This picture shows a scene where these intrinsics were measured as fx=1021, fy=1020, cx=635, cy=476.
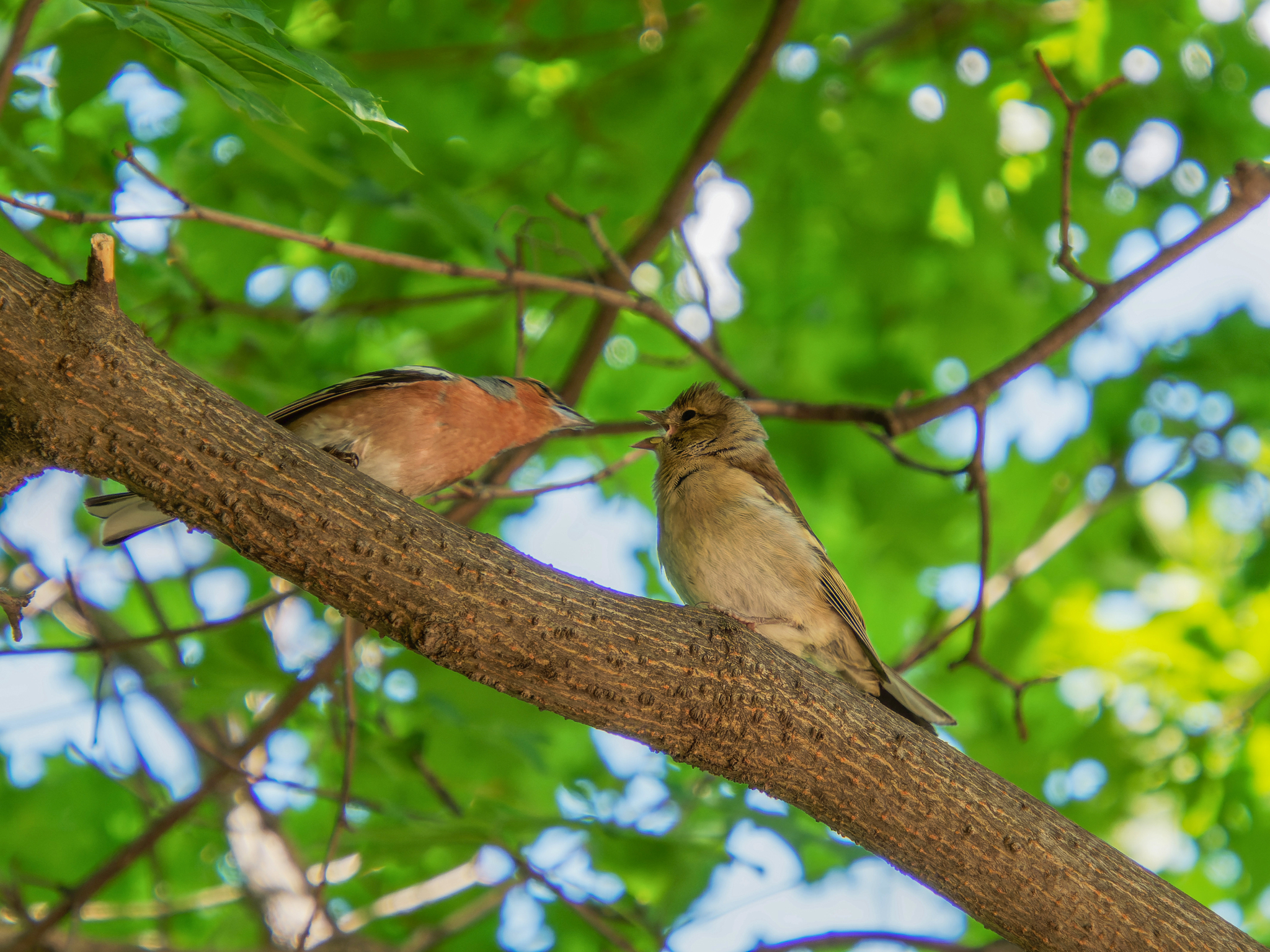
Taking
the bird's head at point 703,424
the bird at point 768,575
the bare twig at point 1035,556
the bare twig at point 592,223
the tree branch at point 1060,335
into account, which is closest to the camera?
the bird at point 768,575

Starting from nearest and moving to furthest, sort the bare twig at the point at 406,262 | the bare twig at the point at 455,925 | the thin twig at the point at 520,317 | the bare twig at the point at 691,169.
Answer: the bare twig at the point at 406,262, the thin twig at the point at 520,317, the bare twig at the point at 691,169, the bare twig at the point at 455,925

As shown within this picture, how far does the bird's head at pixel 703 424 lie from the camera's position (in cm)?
Answer: 490

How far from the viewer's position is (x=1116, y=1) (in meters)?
5.99

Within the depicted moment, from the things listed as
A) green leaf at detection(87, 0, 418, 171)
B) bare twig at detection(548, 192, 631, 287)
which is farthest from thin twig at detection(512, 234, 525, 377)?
green leaf at detection(87, 0, 418, 171)

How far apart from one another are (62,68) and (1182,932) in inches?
220

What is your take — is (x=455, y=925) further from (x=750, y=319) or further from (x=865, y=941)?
(x=750, y=319)

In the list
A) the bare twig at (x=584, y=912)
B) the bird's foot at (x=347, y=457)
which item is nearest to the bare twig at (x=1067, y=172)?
the bird's foot at (x=347, y=457)

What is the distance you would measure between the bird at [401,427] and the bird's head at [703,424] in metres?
1.00

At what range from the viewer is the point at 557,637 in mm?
2893

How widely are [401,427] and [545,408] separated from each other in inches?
30.3

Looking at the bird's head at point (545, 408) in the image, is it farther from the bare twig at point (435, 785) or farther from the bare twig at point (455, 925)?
the bare twig at point (455, 925)

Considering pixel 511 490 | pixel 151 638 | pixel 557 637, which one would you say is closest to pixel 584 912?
pixel 511 490

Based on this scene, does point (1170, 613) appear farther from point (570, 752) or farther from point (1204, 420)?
point (570, 752)

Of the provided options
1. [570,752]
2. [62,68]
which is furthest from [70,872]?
[62,68]
